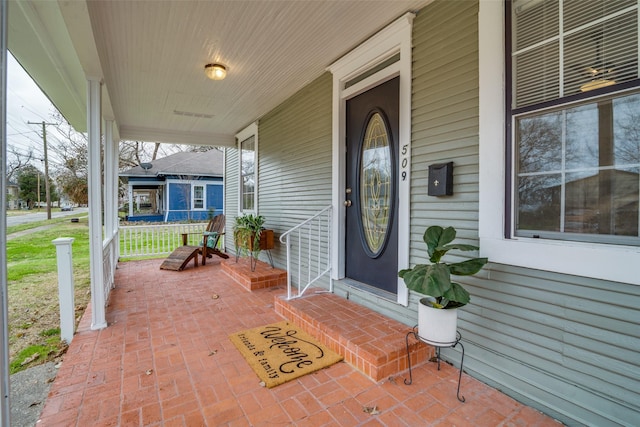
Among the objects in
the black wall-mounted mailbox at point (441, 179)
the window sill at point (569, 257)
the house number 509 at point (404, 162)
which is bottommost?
the window sill at point (569, 257)

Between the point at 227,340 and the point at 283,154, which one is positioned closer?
the point at 227,340

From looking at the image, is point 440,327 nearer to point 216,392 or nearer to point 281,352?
point 281,352

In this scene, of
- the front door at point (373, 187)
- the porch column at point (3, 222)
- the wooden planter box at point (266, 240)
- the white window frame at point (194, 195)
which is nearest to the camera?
the porch column at point (3, 222)

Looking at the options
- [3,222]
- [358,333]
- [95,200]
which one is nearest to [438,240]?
[358,333]

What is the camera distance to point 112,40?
9.75 feet

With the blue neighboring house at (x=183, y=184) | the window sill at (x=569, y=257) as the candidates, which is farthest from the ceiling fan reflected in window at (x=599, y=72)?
the blue neighboring house at (x=183, y=184)

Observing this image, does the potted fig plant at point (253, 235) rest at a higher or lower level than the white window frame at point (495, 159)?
lower

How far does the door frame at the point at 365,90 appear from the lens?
2604 mm

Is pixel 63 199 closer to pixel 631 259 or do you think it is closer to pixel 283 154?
pixel 283 154

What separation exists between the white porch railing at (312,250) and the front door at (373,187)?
33 cm

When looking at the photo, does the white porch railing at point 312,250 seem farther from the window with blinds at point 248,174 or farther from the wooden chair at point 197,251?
the wooden chair at point 197,251

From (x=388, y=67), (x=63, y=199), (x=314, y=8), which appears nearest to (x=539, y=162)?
(x=388, y=67)

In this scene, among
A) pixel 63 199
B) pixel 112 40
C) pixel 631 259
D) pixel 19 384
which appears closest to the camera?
pixel 631 259

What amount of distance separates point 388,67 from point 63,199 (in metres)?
17.0
